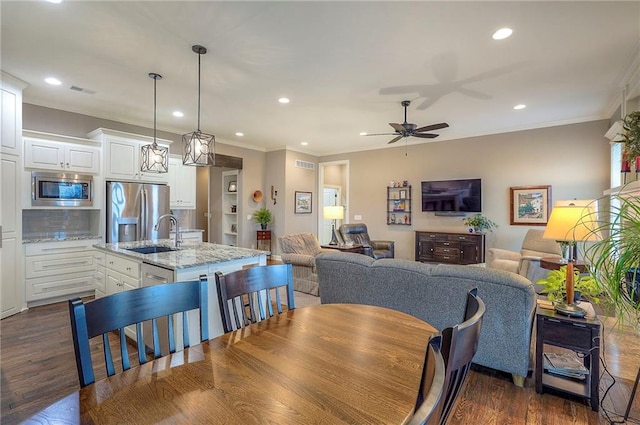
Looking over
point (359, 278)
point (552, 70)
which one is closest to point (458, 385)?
point (359, 278)

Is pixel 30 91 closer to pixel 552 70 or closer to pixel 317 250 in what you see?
pixel 317 250

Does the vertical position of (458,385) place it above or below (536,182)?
below

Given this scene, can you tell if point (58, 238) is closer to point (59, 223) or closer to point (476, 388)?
point (59, 223)

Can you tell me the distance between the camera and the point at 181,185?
5.79m

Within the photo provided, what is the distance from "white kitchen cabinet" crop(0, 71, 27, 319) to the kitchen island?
3.66 feet

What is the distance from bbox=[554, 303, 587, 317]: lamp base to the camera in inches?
84.6

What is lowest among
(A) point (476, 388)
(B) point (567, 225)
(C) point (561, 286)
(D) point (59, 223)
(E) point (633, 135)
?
(A) point (476, 388)

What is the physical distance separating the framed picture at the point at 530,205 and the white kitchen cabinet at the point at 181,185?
612 cm

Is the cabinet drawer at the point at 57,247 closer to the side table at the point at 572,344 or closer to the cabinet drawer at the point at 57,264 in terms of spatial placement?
the cabinet drawer at the point at 57,264

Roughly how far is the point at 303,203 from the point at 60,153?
4.97 metres

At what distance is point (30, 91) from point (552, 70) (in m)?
6.51

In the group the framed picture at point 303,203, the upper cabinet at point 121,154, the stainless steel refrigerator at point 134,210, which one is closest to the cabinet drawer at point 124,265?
the stainless steel refrigerator at point 134,210

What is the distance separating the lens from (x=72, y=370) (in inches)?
99.5

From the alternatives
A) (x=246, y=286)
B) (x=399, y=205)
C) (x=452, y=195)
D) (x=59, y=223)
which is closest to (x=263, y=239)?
(x=399, y=205)
